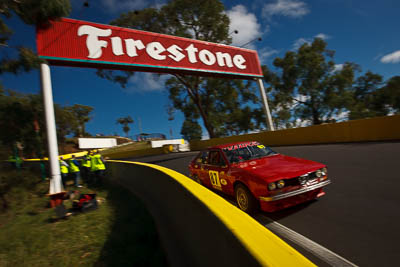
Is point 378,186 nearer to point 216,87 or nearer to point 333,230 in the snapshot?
point 333,230

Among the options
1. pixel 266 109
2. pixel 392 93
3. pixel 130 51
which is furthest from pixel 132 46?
pixel 392 93

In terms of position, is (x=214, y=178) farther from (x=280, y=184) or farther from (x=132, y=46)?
(x=132, y=46)

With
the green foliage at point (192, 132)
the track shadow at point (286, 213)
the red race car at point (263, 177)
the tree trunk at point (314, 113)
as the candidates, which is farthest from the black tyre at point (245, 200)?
the green foliage at point (192, 132)

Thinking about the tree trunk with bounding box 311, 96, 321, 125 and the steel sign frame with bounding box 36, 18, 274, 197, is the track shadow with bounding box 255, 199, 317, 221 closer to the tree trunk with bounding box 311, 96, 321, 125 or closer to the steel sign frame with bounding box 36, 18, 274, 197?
the steel sign frame with bounding box 36, 18, 274, 197

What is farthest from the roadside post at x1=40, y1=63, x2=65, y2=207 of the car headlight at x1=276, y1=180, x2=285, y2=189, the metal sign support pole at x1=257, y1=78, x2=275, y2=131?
the metal sign support pole at x1=257, y1=78, x2=275, y2=131

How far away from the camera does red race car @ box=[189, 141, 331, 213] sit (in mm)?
3355

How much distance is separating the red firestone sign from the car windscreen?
9.47 meters

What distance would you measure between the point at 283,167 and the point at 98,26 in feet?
40.3

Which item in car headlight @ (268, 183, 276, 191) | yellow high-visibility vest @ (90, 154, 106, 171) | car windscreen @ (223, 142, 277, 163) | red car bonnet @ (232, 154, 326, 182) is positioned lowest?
car headlight @ (268, 183, 276, 191)

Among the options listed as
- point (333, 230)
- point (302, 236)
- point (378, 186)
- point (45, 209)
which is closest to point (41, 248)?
point (45, 209)

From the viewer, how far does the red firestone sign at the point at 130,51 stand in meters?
9.74

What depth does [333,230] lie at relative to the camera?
285 cm

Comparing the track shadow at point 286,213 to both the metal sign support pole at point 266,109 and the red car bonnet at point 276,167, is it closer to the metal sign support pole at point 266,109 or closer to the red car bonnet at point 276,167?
the red car bonnet at point 276,167

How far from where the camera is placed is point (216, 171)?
16.0 feet
